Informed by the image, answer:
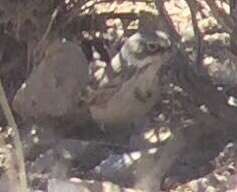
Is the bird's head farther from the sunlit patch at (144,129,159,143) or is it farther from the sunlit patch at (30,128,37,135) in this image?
the sunlit patch at (30,128,37,135)

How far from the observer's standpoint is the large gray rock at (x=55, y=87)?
10.9 feet

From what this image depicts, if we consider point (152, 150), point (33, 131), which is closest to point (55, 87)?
point (33, 131)

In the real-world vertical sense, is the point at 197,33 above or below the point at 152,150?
above

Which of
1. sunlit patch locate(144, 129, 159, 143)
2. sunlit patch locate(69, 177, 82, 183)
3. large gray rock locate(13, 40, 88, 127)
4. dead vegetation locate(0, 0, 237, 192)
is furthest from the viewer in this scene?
large gray rock locate(13, 40, 88, 127)

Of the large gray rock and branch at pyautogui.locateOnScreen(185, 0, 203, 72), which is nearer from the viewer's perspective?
branch at pyautogui.locateOnScreen(185, 0, 203, 72)

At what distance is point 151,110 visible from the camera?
321cm

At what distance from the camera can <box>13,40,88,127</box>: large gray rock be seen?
332 cm

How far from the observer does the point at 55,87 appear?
3.37m

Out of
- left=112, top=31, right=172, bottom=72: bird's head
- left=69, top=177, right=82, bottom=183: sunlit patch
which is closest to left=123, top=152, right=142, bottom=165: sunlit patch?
left=69, top=177, right=82, bottom=183: sunlit patch

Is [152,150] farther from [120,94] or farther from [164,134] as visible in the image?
[120,94]

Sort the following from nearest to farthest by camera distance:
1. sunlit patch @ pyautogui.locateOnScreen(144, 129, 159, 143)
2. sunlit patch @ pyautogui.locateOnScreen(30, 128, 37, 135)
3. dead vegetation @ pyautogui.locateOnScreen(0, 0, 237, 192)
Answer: dead vegetation @ pyautogui.locateOnScreen(0, 0, 237, 192) < sunlit patch @ pyautogui.locateOnScreen(144, 129, 159, 143) < sunlit patch @ pyautogui.locateOnScreen(30, 128, 37, 135)

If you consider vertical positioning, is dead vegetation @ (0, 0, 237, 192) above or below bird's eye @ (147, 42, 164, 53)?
below

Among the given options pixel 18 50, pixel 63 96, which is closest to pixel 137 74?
pixel 63 96

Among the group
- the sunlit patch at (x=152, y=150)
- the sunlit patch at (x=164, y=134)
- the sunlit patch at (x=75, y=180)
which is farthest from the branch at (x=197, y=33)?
the sunlit patch at (x=75, y=180)
